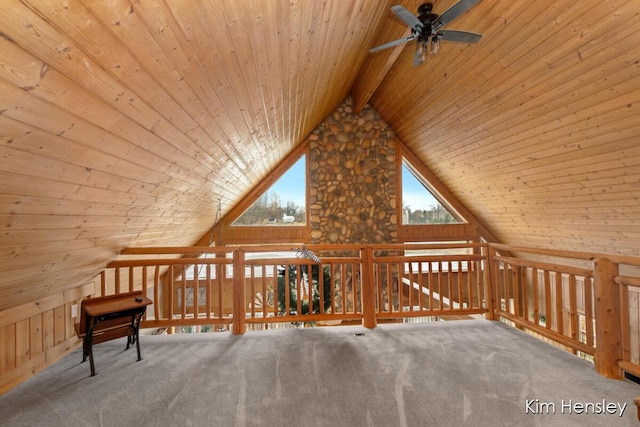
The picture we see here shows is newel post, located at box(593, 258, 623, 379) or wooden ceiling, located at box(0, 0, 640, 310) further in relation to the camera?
newel post, located at box(593, 258, 623, 379)

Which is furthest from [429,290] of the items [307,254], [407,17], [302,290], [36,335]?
[36,335]

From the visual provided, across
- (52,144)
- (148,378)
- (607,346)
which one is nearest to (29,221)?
(52,144)

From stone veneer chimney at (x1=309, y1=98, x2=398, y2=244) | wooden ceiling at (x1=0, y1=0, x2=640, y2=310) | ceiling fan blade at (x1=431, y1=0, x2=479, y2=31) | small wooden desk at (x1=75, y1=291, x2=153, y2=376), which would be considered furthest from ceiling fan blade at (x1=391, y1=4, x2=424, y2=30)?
stone veneer chimney at (x1=309, y1=98, x2=398, y2=244)

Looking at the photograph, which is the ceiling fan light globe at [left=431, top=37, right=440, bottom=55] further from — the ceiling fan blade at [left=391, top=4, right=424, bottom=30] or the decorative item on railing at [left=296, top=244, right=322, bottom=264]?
the decorative item on railing at [left=296, top=244, right=322, bottom=264]

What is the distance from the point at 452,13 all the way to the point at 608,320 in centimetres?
274

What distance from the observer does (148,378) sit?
238 cm

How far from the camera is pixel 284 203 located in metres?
6.23

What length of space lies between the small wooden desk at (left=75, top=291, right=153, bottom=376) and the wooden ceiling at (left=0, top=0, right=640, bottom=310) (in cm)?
42

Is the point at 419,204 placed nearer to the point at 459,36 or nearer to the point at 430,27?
the point at 459,36

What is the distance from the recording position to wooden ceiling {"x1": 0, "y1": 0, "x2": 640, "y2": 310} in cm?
118

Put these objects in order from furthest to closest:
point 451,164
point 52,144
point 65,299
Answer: point 451,164
point 65,299
point 52,144

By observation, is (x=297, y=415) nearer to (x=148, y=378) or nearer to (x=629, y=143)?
(x=148, y=378)

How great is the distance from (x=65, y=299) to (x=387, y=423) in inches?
123

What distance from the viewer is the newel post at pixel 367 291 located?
11.4 feet
